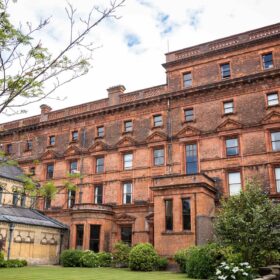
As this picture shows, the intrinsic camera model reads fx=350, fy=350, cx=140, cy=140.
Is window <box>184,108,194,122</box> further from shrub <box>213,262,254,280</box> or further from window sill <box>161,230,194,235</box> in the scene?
shrub <box>213,262,254,280</box>

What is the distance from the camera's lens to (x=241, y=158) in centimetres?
2725

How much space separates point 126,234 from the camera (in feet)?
99.6

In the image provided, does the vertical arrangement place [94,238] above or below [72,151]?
below

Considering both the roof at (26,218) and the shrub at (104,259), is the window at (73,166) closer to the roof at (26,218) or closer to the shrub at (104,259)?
the roof at (26,218)

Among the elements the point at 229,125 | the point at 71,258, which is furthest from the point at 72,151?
the point at 229,125

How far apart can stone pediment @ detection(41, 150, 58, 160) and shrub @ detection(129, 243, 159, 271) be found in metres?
16.7

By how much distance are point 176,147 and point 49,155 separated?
14.5m

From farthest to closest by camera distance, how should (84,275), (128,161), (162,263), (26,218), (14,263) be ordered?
(128,161) → (26,218) → (14,263) → (162,263) → (84,275)

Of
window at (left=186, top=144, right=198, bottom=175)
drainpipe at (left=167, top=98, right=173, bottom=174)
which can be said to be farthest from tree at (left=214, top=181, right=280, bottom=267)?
drainpipe at (left=167, top=98, right=173, bottom=174)

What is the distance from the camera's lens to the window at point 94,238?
96.0 ft

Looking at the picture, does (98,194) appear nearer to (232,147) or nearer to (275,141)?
(232,147)

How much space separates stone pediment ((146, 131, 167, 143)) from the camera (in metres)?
31.0

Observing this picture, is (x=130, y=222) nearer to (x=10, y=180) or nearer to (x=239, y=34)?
(x=10, y=180)

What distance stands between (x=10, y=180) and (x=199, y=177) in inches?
742
